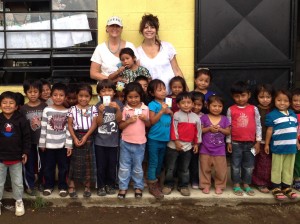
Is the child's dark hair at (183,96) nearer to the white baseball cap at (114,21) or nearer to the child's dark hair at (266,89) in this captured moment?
the child's dark hair at (266,89)

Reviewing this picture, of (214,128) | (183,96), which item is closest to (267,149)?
(214,128)

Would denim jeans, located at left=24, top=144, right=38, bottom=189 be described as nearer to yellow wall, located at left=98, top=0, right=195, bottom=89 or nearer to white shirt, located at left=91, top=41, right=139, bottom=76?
white shirt, located at left=91, top=41, right=139, bottom=76

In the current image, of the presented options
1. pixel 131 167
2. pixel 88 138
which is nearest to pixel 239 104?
pixel 131 167

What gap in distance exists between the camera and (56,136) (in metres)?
4.16

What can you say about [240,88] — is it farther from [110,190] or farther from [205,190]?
[110,190]

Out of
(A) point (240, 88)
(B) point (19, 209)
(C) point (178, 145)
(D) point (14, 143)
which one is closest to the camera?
(D) point (14, 143)

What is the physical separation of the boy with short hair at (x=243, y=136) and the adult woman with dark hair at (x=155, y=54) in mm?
936

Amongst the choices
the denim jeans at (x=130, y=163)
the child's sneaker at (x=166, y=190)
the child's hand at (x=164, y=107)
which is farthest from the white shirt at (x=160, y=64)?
the child's sneaker at (x=166, y=190)

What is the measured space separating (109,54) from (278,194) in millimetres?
2755

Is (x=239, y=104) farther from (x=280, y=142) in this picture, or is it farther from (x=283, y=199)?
(x=283, y=199)

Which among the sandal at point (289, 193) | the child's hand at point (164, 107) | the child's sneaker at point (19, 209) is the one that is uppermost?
the child's hand at point (164, 107)

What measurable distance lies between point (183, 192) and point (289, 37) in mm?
2737

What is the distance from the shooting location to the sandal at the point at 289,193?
14.2 feet

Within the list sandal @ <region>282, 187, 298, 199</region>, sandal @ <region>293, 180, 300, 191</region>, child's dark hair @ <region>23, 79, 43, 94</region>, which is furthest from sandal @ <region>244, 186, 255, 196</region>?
child's dark hair @ <region>23, 79, 43, 94</region>
